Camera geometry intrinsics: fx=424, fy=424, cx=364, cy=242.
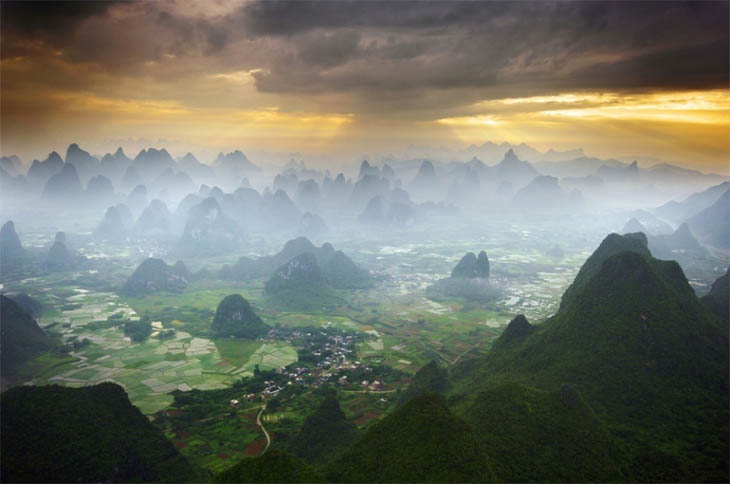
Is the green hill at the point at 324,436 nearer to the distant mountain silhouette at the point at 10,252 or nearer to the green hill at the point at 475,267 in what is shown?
the green hill at the point at 475,267

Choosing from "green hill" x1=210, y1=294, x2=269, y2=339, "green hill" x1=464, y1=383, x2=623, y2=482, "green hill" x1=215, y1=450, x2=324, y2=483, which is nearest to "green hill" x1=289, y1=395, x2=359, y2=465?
"green hill" x1=215, y1=450, x2=324, y2=483

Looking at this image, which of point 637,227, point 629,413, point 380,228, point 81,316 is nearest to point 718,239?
point 637,227

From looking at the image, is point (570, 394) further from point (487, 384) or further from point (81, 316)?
point (81, 316)

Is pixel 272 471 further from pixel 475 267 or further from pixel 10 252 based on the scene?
pixel 10 252

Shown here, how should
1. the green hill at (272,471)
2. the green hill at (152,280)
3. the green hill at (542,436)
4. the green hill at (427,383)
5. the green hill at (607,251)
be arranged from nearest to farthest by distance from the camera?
the green hill at (272,471) → the green hill at (542,436) → the green hill at (427,383) → the green hill at (607,251) → the green hill at (152,280)

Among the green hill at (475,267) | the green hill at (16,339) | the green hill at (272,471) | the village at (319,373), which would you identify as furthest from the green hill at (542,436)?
the green hill at (475,267)

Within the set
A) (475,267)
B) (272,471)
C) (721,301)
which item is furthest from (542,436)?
(475,267)
